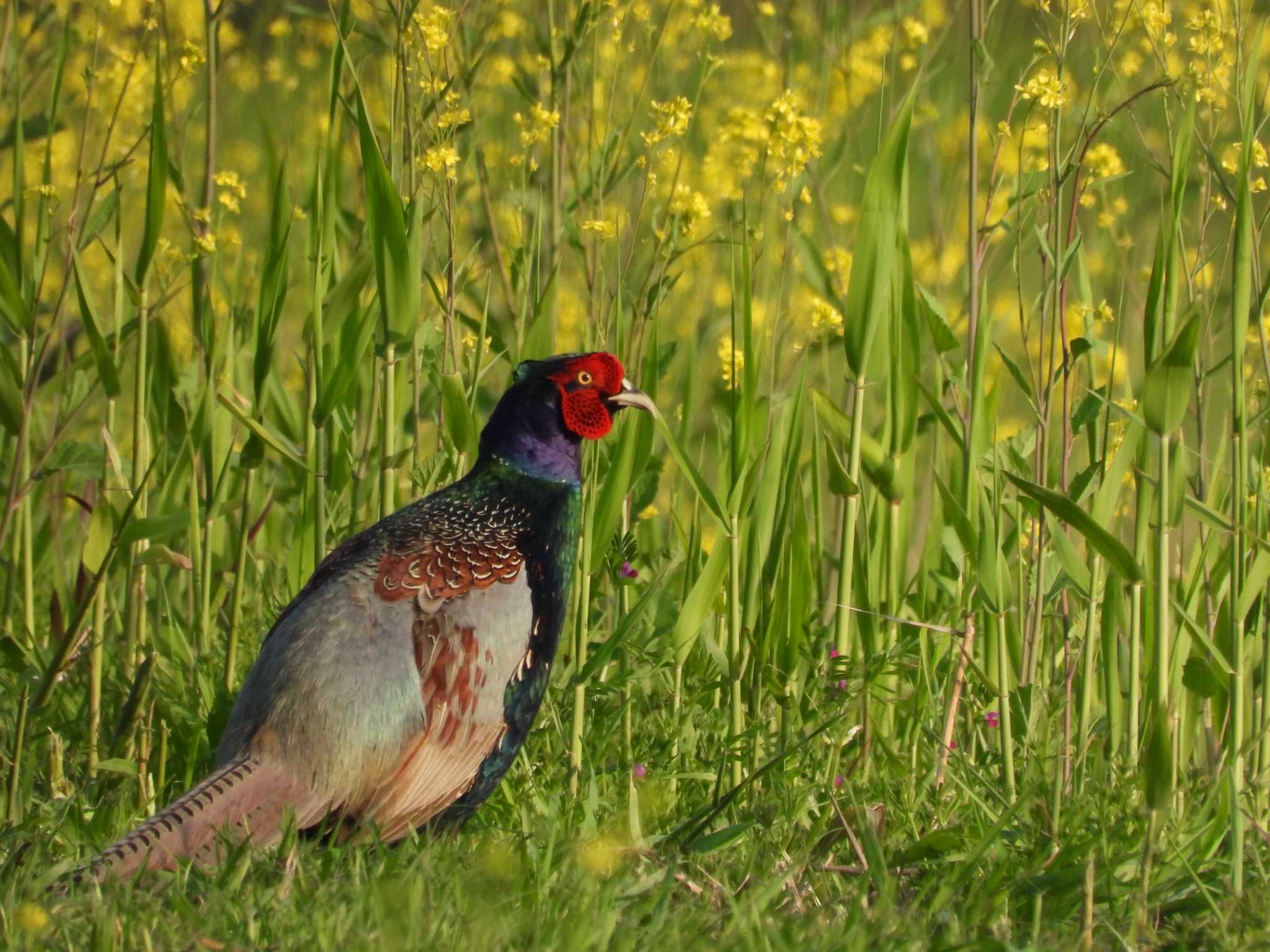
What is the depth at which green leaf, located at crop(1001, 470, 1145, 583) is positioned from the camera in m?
2.56

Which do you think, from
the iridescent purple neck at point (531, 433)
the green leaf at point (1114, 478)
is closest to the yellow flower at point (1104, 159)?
the green leaf at point (1114, 478)

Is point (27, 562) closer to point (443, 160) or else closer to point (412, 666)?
point (412, 666)

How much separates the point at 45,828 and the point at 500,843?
871 millimetres

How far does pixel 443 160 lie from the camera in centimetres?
311

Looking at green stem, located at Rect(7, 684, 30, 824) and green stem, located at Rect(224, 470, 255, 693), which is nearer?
green stem, located at Rect(7, 684, 30, 824)

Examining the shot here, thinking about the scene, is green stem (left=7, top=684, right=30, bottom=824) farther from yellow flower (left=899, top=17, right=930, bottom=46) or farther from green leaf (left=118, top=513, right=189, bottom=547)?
yellow flower (left=899, top=17, right=930, bottom=46)

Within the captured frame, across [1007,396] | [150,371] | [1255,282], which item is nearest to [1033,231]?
[1255,282]

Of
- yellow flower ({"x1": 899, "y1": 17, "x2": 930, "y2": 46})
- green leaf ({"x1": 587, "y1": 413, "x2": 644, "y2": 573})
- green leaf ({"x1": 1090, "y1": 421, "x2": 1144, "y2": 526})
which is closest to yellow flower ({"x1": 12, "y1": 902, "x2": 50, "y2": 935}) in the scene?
green leaf ({"x1": 587, "y1": 413, "x2": 644, "y2": 573})

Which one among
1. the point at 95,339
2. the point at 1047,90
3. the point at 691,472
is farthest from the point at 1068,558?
the point at 95,339

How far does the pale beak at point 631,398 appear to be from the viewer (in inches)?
131

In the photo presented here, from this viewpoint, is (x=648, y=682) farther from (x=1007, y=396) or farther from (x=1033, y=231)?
(x=1007, y=396)

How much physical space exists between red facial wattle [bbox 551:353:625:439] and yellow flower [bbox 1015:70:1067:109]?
3.29 ft

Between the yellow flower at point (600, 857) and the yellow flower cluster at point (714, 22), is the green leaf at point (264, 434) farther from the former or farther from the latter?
the yellow flower cluster at point (714, 22)

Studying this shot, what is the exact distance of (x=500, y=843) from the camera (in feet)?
9.29
